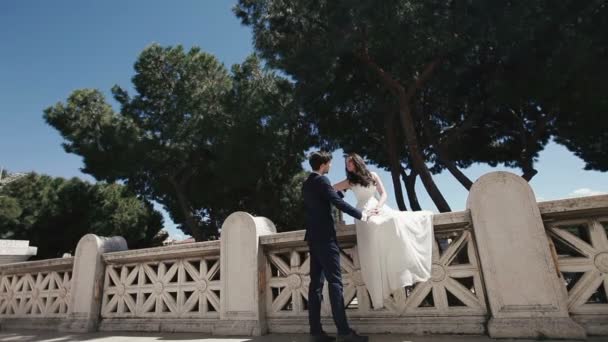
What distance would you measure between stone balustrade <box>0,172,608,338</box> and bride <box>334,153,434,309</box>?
218 millimetres

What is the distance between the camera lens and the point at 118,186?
67.2 ft

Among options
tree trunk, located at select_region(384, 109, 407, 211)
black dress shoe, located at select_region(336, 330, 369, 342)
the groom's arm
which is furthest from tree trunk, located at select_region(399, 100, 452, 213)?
black dress shoe, located at select_region(336, 330, 369, 342)

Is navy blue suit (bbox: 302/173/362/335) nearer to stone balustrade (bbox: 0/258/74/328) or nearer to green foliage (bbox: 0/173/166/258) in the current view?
stone balustrade (bbox: 0/258/74/328)

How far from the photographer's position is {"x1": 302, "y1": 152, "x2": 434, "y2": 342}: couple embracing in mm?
2783

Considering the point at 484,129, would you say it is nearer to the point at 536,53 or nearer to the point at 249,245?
the point at 536,53

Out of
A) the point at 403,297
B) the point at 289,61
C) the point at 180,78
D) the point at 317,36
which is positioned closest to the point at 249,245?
the point at 403,297

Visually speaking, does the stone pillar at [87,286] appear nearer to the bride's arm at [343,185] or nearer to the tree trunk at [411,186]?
the bride's arm at [343,185]

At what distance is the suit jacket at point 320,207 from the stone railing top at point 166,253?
1481 mm

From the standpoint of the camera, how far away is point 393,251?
282cm

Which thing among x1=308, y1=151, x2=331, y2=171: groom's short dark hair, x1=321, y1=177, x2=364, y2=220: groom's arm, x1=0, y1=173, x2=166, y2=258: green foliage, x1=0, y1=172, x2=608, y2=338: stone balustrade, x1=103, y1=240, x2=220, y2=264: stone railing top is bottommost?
x1=0, y1=172, x2=608, y2=338: stone balustrade

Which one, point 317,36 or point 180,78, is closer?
point 317,36

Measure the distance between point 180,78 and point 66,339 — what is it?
1315cm

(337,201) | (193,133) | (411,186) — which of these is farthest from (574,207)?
(193,133)

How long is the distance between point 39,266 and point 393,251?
5342mm
